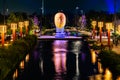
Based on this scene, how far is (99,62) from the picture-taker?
26.0 m

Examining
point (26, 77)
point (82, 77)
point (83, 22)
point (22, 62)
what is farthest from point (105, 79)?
point (83, 22)

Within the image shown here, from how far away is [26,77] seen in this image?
19.4 m

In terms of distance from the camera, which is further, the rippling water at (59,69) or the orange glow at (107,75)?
the rippling water at (59,69)

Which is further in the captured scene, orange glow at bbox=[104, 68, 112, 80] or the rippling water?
the rippling water

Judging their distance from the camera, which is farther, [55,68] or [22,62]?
[22,62]

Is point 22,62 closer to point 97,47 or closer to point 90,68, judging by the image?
point 90,68

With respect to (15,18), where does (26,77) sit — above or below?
below

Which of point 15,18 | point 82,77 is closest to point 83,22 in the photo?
point 15,18

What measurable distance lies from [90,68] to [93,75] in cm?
305

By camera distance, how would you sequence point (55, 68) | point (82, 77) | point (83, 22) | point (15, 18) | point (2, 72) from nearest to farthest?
point (2, 72), point (82, 77), point (55, 68), point (15, 18), point (83, 22)

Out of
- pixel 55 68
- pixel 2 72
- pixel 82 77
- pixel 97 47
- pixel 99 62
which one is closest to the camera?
pixel 2 72

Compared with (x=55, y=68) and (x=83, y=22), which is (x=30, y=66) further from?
(x=83, y=22)

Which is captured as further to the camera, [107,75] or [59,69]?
[59,69]

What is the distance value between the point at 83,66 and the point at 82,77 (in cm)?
466
